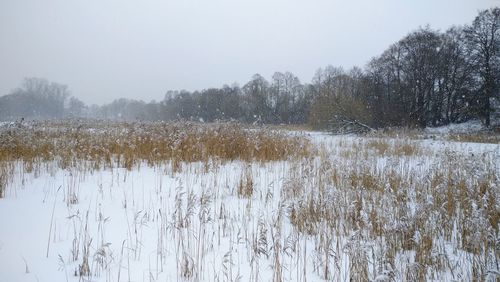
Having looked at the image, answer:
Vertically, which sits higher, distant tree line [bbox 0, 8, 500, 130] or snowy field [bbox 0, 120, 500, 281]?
distant tree line [bbox 0, 8, 500, 130]

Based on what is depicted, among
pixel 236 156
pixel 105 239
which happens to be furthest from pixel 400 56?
pixel 105 239

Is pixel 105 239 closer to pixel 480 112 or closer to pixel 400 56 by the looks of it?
pixel 480 112

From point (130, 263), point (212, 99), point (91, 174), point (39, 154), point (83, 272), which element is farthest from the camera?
point (212, 99)

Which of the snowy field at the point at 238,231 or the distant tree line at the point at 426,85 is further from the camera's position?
the distant tree line at the point at 426,85

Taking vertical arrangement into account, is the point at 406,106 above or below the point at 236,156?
above

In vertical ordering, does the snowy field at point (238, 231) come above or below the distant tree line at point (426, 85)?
below

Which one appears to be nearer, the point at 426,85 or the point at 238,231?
the point at 238,231

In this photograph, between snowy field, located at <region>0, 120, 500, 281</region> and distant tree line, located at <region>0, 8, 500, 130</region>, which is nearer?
snowy field, located at <region>0, 120, 500, 281</region>

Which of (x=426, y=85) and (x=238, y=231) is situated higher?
(x=426, y=85)

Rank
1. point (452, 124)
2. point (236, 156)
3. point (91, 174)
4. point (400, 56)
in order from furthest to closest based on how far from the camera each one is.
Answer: point (400, 56), point (452, 124), point (236, 156), point (91, 174)

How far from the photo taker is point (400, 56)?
34.6 meters

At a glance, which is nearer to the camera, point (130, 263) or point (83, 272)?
point (83, 272)

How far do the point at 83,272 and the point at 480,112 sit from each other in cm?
3680

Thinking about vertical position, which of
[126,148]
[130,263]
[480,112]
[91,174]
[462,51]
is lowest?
[130,263]
